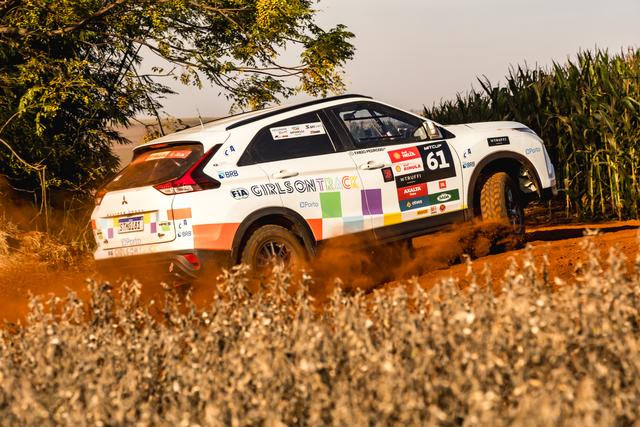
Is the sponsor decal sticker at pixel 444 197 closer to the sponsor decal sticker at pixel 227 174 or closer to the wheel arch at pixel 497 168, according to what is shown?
the wheel arch at pixel 497 168

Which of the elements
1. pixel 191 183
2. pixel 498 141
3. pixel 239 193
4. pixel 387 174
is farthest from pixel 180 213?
pixel 498 141

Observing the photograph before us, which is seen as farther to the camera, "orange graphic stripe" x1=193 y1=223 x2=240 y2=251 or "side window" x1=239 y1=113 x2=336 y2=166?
"side window" x1=239 y1=113 x2=336 y2=166

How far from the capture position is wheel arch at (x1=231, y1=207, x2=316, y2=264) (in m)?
8.82

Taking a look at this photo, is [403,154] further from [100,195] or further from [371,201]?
[100,195]

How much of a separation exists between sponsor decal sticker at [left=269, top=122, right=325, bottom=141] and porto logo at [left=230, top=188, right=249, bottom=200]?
736 mm

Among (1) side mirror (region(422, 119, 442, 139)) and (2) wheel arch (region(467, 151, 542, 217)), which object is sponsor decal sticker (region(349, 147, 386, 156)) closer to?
(1) side mirror (region(422, 119, 442, 139))

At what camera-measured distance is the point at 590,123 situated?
1535cm

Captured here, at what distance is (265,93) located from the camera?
54.7 ft

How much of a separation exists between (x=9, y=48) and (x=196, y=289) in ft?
25.7

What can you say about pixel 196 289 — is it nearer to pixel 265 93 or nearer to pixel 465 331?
pixel 465 331

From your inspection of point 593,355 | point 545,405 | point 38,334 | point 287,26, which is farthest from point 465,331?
point 287,26

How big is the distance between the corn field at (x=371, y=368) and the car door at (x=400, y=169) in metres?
4.14

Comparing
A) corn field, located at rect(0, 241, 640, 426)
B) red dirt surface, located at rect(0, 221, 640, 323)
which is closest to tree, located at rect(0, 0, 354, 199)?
red dirt surface, located at rect(0, 221, 640, 323)

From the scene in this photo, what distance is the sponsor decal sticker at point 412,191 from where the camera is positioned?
10115 mm
